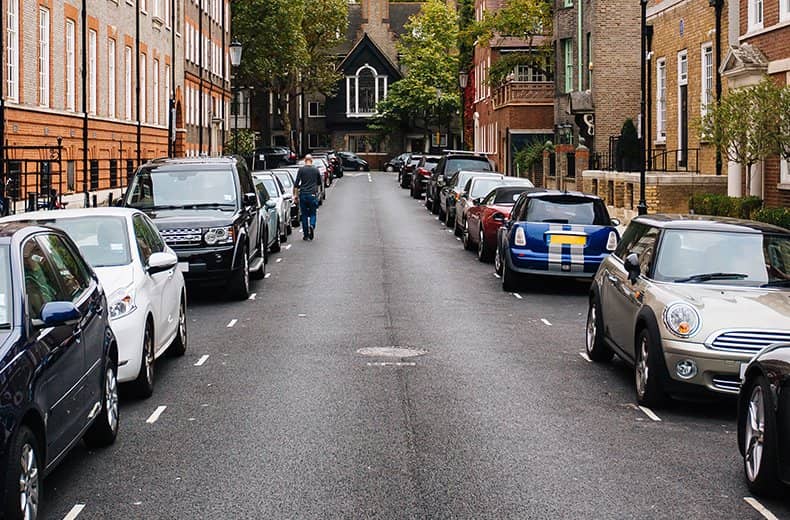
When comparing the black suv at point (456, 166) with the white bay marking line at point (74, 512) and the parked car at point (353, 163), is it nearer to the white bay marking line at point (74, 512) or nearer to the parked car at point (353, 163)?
the white bay marking line at point (74, 512)

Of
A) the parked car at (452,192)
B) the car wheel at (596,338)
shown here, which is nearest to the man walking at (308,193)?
the parked car at (452,192)

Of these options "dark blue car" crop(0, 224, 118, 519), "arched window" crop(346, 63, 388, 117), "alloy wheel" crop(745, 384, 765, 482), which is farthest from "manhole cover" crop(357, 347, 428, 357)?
"arched window" crop(346, 63, 388, 117)

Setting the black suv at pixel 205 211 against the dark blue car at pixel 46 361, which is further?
the black suv at pixel 205 211

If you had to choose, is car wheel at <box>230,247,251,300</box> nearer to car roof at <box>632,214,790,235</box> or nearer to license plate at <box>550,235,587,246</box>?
license plate at <box>550,235,587,246</box>

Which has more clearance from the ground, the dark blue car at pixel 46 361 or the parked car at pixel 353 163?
the parked car at pixel 353 163

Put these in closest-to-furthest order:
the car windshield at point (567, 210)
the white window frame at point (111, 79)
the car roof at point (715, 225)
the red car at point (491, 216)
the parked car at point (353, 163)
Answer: the car roof at point (715, 225), the car windshield at point (567, 210), the red car at point (491, 216), the white window frame at point (111, 79), the parked car at point (353, 163)

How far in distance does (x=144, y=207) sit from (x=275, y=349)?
5510 millimetres

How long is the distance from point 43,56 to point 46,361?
85.4ft

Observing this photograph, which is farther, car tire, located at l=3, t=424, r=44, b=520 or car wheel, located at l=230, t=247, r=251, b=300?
car wheel, located at l=230, t=247, r=251, b=300

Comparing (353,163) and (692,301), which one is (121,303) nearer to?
(692,301)

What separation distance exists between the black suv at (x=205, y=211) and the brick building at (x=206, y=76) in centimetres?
3749

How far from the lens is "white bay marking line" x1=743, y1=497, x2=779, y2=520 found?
7141mm

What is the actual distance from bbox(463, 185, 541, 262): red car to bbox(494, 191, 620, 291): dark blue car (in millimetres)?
3849

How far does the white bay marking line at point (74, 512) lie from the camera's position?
700 cm
